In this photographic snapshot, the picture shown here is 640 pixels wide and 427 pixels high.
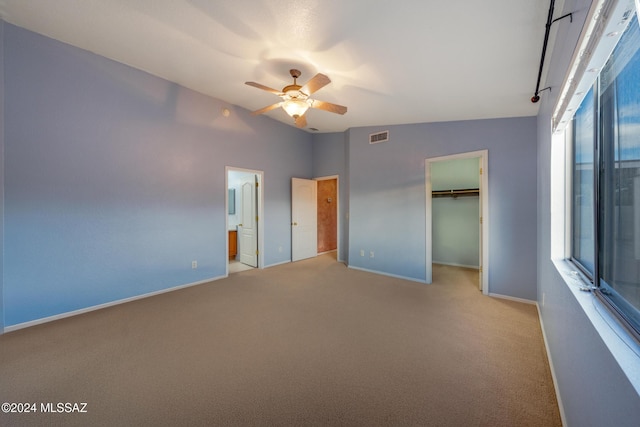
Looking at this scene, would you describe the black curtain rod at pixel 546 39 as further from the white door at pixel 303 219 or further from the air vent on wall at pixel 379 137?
the white door at pixel 303 219

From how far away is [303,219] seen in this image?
229 inches

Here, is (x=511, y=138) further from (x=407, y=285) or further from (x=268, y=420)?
(x=268, y=420)

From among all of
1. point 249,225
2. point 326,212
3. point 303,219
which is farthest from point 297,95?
point 326,212

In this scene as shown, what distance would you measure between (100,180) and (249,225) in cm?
264

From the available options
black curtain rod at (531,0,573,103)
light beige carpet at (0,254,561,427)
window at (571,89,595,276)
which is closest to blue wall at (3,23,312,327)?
light beige carpet at (0,254,561,427)

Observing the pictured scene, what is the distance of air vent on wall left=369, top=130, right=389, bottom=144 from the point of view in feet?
14.8

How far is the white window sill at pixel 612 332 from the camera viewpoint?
71 cm

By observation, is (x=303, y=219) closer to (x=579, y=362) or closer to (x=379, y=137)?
(x=379, y=137)

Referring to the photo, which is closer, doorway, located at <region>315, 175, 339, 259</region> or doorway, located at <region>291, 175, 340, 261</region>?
doorway, located at <region>291, 175, 340, 261</region>

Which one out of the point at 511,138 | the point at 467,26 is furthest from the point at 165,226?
the point at 511,138

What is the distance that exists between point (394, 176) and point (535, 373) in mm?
3213

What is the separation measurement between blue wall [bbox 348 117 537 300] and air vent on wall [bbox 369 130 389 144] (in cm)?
8

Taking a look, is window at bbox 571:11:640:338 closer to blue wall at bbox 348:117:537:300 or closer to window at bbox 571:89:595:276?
window at bbox 571:89:595:276

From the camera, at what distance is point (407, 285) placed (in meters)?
3.90
